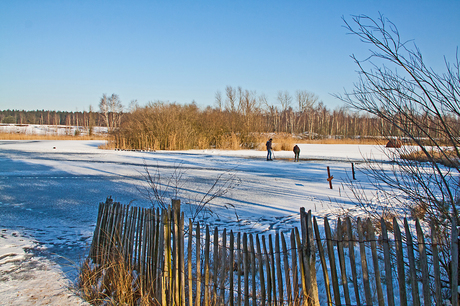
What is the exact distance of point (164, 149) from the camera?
87.5 feet

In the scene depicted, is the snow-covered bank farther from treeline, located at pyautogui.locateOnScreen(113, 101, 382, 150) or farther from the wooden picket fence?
treeline, located at pyautogui.locateOnScreen(113, 101, 382, 150)

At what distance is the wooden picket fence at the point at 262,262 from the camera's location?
222 centimetres

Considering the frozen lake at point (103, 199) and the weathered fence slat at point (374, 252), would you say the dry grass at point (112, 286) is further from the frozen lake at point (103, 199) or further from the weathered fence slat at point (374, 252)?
the weathered fence slat at point (374, 252)

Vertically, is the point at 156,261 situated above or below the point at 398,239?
below

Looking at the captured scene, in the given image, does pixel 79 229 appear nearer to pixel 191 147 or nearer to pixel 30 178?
pixel 30 178

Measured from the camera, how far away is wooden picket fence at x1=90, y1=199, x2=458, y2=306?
2217 mm

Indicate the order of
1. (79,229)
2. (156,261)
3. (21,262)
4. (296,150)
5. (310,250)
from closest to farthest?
(310,250), (156,261), (21,262), (79,229), (296,150)

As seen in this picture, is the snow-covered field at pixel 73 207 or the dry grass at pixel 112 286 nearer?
the dry grass at pixel 112 286

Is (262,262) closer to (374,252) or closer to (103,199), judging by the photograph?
(374,252)

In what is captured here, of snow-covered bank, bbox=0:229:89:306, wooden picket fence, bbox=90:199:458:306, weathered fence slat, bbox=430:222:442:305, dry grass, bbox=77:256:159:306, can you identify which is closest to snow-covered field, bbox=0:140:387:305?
snow-covered bank, bbox=0:229:89:306

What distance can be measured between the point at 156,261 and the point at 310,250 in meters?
1.64

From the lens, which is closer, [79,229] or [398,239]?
[398,239]

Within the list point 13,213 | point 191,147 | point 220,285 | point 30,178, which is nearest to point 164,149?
point 191,147

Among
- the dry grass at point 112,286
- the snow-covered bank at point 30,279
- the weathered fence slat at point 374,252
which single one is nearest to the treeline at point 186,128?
the snow-covered bank at point 30,279
